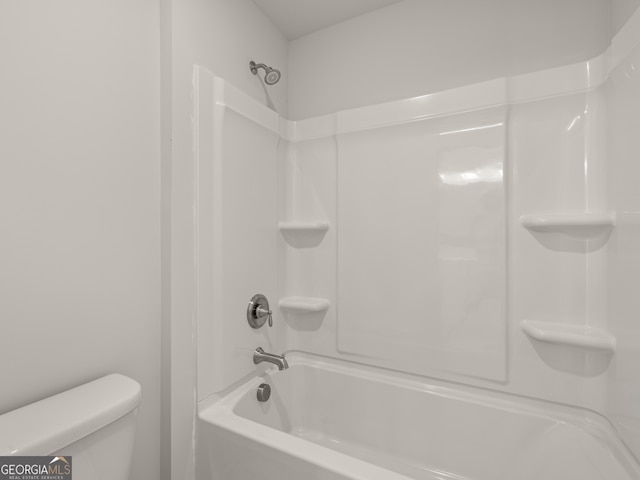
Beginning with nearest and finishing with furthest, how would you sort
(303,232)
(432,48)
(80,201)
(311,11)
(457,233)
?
(80,201) → (457,233) → (432,48) → (311,11) → (303,232)

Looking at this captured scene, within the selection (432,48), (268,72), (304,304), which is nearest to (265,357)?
(304,304)

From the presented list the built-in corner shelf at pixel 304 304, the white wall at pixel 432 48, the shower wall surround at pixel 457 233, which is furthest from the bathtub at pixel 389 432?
the white wall at pixel 432 48

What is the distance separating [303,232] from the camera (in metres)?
1.66

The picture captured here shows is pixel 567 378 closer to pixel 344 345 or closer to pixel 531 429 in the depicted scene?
pixel 531 429

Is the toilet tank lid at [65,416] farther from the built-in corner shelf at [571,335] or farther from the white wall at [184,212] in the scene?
the built-in corner shelf at [571,335]

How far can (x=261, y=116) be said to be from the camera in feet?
4.78

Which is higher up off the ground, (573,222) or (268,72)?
(268,72)

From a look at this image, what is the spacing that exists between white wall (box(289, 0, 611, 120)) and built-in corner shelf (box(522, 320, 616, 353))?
3.39 feet

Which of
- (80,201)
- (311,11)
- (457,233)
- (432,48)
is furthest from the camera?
(311,11)

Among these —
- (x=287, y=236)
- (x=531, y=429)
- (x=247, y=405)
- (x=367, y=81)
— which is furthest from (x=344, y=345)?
(x=367, y=81)

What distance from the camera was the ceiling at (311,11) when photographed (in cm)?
149

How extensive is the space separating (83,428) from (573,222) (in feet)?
5.23

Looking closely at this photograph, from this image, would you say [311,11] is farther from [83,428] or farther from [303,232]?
[83,428]

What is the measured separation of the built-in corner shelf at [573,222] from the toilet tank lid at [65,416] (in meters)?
1.46
